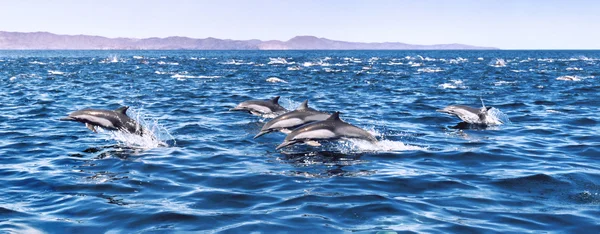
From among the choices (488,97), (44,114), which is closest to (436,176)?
(44,114)

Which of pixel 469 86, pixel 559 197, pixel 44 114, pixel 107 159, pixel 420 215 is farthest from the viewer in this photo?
pixel 469 86

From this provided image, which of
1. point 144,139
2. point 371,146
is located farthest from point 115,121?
point 371,146

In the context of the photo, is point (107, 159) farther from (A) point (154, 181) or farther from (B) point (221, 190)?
(B) point (221, 190)

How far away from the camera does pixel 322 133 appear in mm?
11773

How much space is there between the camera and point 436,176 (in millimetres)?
9578

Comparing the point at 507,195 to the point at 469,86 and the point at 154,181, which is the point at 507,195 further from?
the point at 469,86

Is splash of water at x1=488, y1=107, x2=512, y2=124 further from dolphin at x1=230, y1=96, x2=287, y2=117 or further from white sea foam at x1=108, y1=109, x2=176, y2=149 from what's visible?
white sea foam at x1=108, y1=109, x2=176, y2=149

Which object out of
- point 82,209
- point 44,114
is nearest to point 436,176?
point 82,209

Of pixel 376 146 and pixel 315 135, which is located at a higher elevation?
pixel 315 135

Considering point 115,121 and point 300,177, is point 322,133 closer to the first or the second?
point 300,177

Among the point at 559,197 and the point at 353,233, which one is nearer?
the point at 353,233

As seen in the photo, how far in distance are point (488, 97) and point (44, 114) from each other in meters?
19.5

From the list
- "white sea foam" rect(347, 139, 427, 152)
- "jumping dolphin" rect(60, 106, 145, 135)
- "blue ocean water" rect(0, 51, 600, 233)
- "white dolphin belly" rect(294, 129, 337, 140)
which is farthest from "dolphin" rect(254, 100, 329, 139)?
"jumping dolphin" rect(60, 106, 145, 135)

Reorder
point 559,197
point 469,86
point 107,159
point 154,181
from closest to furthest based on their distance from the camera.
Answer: point 559,197 → point 154,181 → point 107,159 → point 469,86
